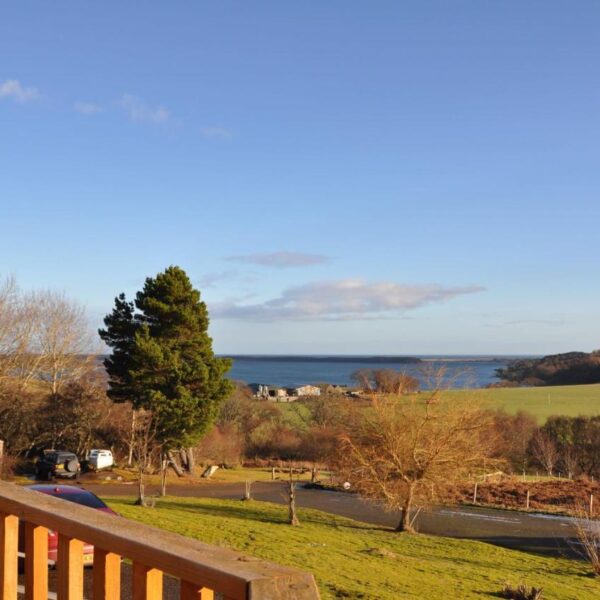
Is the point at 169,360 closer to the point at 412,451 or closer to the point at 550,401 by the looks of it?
the point at 412,451

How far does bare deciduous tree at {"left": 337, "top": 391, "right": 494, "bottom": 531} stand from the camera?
76.9 feet

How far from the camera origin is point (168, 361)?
1401 inches

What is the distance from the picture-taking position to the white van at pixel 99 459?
37.7 meters

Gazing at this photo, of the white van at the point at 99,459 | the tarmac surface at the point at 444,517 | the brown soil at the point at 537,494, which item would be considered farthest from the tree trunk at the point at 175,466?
the brown soil at the point at 537,494

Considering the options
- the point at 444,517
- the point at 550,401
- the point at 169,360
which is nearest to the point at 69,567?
the point at 444,517

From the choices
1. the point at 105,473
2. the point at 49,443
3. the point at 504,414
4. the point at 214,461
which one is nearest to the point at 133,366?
the point at 105,473

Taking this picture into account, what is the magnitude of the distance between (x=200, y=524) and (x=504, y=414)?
1754 inches

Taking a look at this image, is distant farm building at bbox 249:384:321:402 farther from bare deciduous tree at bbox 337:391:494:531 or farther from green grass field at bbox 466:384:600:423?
bare deciduous tree at bbox 337:391:494:531

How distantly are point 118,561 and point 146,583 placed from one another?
27cm

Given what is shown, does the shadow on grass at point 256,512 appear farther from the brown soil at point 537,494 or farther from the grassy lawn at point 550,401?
the grassy lawn at point 550,401

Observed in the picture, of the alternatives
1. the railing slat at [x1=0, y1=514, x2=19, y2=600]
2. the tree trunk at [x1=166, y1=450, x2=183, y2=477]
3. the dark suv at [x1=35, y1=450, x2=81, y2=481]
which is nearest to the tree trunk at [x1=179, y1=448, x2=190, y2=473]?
the tree trunk at [x1=166, y1=450, x2=183, y2=477]

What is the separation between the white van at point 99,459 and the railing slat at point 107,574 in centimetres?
3823

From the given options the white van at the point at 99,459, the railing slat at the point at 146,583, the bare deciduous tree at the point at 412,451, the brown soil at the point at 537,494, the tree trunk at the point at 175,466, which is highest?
the railing slat at the point at 146,583

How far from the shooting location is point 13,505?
2.44 m
